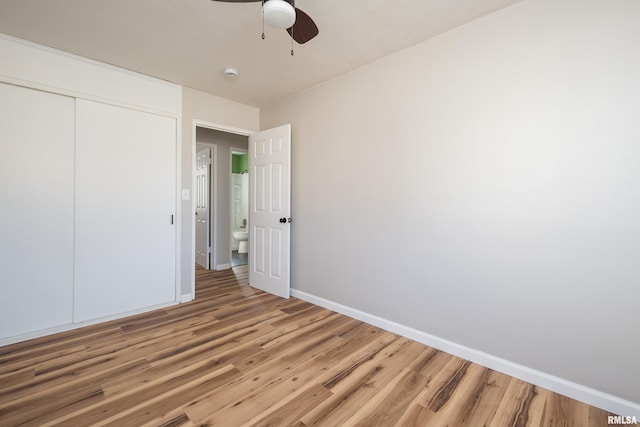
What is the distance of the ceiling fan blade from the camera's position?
5.24 feet

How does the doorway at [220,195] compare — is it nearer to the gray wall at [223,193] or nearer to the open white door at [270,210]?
the gray wall at [223,193]

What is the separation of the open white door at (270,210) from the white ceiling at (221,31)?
875mm

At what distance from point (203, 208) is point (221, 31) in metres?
3.50

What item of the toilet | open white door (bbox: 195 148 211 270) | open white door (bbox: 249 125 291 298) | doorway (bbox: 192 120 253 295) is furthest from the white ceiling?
the toilet

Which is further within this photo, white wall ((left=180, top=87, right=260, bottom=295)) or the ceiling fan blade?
white wall ((left=180, top=87, right=260, bottom=295))

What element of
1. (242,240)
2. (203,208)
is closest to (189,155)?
(203,208)

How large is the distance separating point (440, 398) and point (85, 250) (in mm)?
3203

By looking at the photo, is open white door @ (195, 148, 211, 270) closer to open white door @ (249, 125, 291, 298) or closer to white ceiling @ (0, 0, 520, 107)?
open white door @ (249, 125, 291, 298)

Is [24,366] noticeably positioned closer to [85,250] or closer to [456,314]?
[85,250]

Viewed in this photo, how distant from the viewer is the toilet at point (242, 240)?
20.6 feet

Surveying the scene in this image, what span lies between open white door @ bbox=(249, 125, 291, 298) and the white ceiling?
87 cm

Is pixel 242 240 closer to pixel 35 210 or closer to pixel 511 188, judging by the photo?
pixel 35 210

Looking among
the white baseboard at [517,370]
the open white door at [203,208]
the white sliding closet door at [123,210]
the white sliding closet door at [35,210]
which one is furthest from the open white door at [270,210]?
the white sliding closet door at [35,210]

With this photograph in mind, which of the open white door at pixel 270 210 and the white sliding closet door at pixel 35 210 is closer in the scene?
the white sliding closet door at pixel 35 210
